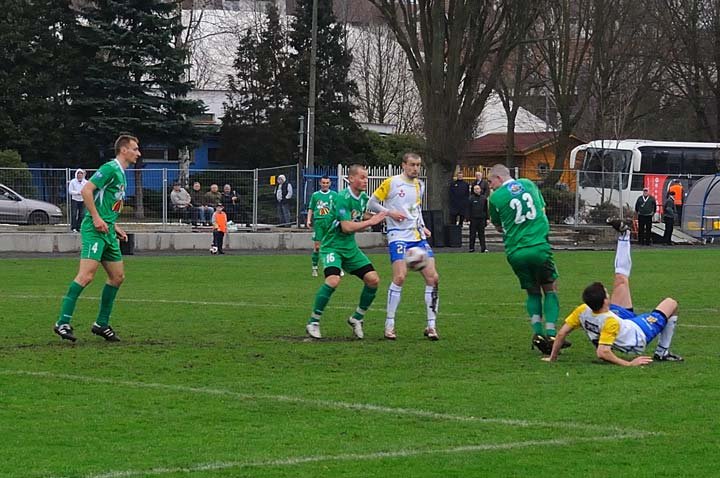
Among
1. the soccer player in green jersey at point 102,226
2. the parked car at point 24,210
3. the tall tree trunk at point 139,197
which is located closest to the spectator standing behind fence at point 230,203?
the tall tree trunk at point 139,197

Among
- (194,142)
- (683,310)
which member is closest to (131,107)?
(194,142)

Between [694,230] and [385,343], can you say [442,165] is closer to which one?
[694,230]

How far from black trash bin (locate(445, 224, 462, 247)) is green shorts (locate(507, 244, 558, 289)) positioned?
2475 cm

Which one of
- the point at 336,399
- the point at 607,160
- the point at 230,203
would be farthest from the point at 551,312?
the point at 607,160

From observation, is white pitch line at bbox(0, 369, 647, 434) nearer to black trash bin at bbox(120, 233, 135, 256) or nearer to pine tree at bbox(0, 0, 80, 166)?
black trash bin at bbox(120, 233, 135, 256)

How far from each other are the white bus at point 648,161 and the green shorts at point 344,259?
3581 cm

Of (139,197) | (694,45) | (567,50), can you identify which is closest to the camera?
(139,197)

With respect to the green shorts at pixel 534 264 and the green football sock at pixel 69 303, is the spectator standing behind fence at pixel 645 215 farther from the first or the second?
the green football sock at pixel 69 303

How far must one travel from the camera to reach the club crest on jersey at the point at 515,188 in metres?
12.3

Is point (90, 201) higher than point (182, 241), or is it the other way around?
point (90, 201)

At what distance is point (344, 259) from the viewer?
13742 millimetres

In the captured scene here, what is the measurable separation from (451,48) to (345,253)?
89.3 feet

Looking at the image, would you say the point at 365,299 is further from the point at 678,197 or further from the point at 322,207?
the point at 678,197

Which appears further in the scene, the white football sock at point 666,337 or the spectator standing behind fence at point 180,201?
the spectator standing behind fence at point 180,201
